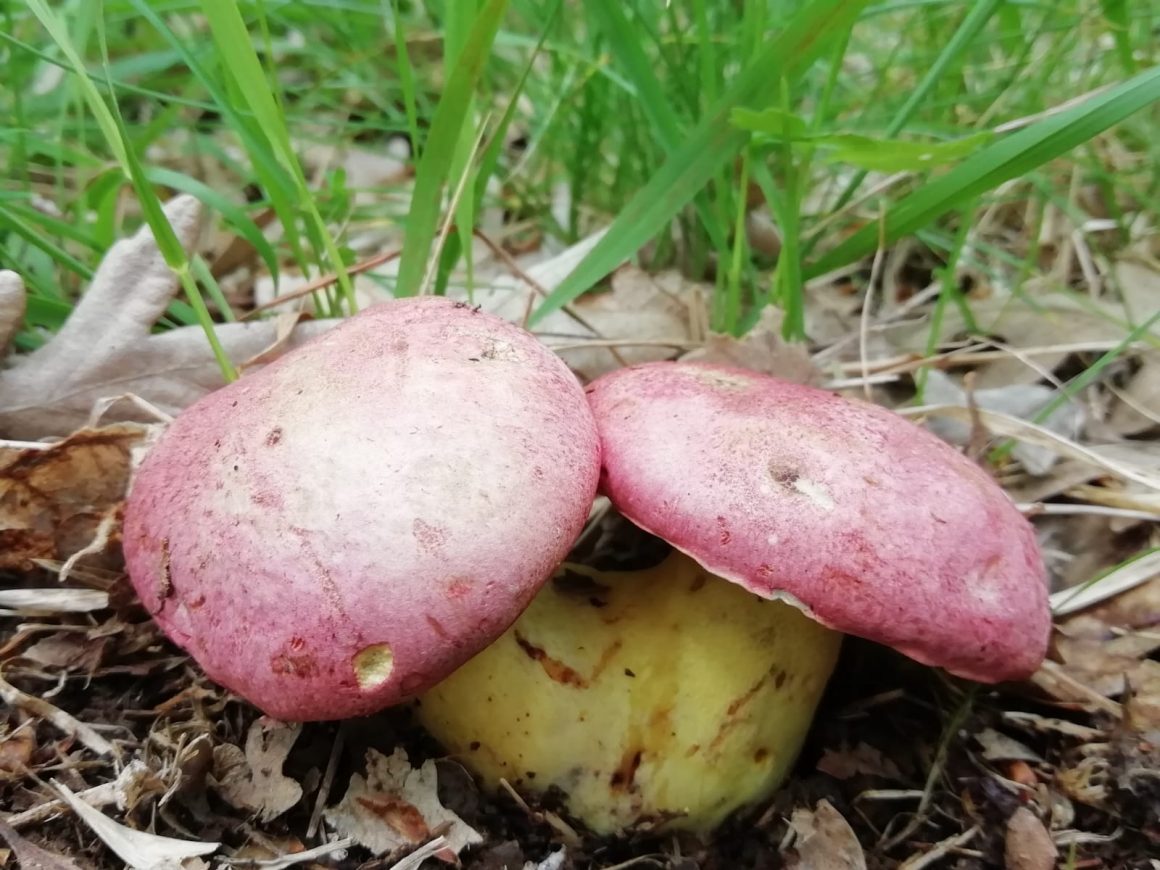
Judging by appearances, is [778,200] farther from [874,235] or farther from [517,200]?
[517,200]

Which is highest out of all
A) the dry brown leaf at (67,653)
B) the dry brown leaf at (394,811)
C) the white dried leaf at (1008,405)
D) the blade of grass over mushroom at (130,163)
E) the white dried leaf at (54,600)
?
the blade of grass over mushroom at (130,163)

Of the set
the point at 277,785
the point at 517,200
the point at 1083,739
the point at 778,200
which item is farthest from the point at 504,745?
the point at 517,200

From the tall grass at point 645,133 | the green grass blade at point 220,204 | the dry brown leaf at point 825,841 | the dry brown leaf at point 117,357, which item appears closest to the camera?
the dry brown leaf at point 825,841

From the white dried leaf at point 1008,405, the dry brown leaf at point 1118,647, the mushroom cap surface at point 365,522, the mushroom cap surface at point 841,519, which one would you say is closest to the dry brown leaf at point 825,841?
the mushroom cap surface at point 841,519

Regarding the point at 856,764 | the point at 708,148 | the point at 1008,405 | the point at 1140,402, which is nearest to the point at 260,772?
the point at 856,764

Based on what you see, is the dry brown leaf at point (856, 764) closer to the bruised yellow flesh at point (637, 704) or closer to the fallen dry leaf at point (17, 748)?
the bruised yellow flesh at point (637, 704)

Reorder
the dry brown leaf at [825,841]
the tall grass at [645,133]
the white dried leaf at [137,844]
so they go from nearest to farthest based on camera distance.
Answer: the white dried leaf at [137,844] → the dry brown leaf at [825,841] → the tall grass at [645,133]

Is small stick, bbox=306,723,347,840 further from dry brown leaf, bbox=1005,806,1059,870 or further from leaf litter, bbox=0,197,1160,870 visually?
dry brown leaf, bbox=1005,806,1059,870
